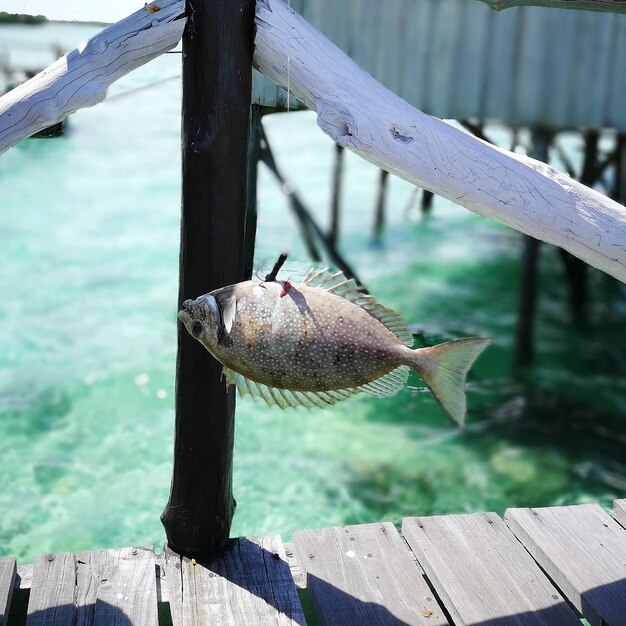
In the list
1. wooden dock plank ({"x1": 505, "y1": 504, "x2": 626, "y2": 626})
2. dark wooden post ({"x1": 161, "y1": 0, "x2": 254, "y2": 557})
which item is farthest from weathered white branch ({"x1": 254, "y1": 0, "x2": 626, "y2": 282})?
wooden dock plank ({"x1": 505, "y1": 504, "x2": 626, "y2": 626})

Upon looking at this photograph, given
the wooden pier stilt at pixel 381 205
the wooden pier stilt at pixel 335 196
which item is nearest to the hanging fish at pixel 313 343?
the wooden pier stilt at pixel 335 196

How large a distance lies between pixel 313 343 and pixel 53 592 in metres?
1.68

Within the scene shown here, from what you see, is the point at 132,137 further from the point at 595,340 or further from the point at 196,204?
the point at 196,204

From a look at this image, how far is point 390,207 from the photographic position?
17406 mm

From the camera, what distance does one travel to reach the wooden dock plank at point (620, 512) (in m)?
3.92

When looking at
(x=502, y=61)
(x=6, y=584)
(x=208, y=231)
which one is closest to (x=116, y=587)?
(x=6, y=584)

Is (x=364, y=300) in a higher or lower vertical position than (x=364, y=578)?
higher

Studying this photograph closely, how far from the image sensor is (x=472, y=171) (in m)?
2.63

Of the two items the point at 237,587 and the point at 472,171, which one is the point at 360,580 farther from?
the point at 472,171

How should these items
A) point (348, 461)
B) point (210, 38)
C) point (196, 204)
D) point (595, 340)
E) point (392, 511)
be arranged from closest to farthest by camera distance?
point (210, 38) < point (196, 204) < point (392, 511) < point (348, 461) < point (595, 340)

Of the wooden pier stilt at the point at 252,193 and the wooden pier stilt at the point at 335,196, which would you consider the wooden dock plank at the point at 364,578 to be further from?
the wooden pier stilt at the point at 335,196

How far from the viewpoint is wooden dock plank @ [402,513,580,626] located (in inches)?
128

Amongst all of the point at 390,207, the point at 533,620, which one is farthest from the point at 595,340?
the point at 533,620

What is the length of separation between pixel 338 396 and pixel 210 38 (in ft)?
4.16
